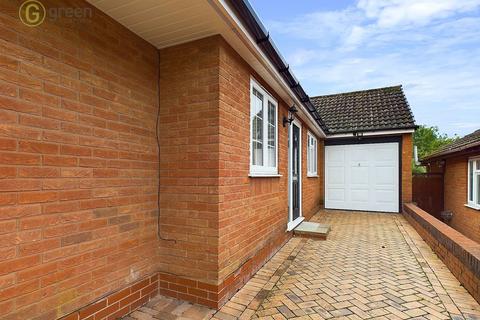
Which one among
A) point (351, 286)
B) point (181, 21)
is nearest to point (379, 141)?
point (351, 286)

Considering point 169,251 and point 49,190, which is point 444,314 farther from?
point 49,190

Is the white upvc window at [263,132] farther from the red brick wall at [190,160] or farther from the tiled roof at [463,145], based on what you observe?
the tiled roof at [463,145]

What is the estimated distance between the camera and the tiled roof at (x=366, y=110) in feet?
33.5

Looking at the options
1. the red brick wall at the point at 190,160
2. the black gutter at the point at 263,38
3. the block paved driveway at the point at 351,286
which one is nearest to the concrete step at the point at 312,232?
the block paved driveway at the point at 351,286

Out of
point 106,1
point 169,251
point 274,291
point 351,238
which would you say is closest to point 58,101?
point 106,1

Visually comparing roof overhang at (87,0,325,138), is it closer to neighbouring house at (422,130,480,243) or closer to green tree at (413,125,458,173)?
neighbouring house at (422,130,480,243)

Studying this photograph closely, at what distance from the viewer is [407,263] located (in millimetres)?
4570

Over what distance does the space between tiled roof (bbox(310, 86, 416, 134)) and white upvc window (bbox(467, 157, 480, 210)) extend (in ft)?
6.89

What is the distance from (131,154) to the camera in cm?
294

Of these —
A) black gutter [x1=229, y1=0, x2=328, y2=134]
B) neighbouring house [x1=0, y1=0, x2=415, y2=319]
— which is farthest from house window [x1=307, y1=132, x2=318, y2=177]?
neighbouring house [x1=0, y1=0, x2=415, y2=319]

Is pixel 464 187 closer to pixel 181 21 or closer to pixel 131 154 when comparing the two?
pixel 181 21

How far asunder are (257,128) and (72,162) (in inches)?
109

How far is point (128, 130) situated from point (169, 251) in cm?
153

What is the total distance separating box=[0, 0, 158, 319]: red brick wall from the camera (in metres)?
1.92
